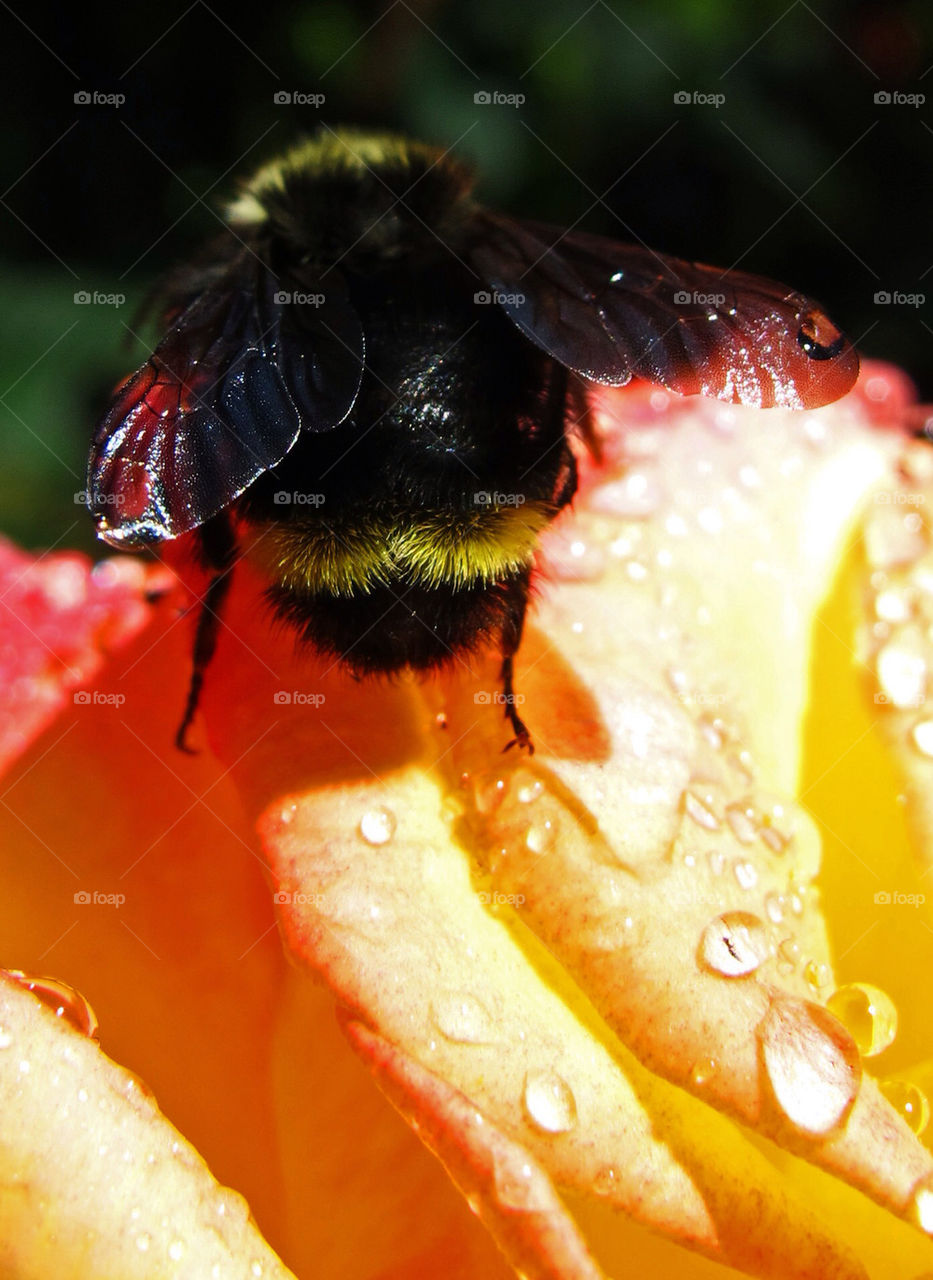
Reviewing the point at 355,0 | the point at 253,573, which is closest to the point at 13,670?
the point at 253,573

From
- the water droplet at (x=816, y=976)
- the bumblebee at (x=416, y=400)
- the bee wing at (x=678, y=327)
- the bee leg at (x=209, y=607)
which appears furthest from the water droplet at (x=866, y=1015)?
the bee leg at (x=209, y=607)

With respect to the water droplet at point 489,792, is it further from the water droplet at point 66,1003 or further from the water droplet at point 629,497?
the water droplet at point 629,497

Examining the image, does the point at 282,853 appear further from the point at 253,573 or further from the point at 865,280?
the point at 865,280

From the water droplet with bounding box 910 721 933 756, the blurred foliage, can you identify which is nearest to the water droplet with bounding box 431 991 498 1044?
the water droplet with bounding box 910 721 933 756

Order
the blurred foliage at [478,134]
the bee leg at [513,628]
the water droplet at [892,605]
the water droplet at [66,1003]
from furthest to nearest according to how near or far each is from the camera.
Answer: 1. the blurred foliage at [478,134]
2. the water droplet at [892,605]
3. the bee leg at [513,628]
4. the water droplet at [66,1003]

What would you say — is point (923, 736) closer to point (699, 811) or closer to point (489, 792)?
point (699, 811)

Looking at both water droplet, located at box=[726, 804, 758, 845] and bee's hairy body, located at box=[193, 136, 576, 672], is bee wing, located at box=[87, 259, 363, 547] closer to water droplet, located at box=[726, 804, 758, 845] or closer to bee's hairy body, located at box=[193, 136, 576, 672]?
bee's hairy body, located at box=[193, 136, 576, 672]
